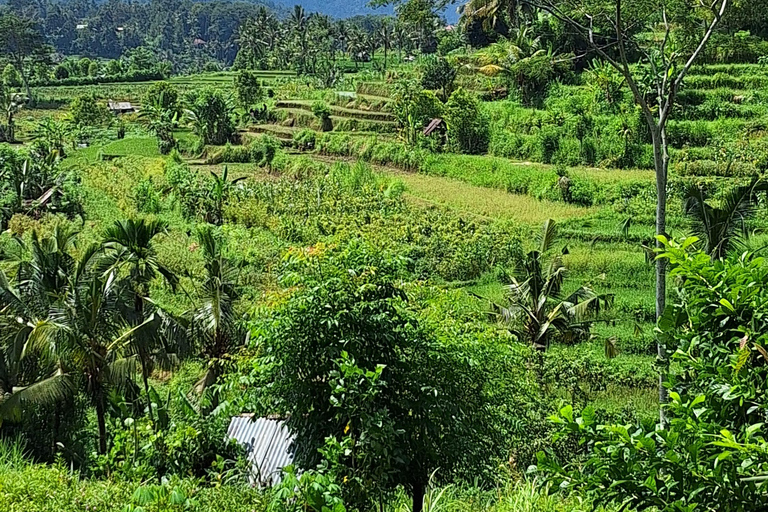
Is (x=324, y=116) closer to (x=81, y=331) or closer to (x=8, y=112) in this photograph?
(x=8, y=112)

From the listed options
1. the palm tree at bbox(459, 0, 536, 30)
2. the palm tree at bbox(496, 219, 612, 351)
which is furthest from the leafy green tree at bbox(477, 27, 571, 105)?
the palm tree at bbox(496, 219, 612, 351)

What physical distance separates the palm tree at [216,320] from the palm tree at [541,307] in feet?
11.2

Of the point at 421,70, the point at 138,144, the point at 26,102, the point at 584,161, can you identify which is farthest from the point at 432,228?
the point at 26,102

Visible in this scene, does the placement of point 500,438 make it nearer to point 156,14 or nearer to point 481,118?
point 481,118

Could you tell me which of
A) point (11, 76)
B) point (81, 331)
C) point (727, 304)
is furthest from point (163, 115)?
point (727, 304)

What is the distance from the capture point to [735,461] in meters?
1.89

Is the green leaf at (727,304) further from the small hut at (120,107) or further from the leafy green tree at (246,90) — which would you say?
the small hut at (120,107)

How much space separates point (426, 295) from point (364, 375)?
2.16 metres

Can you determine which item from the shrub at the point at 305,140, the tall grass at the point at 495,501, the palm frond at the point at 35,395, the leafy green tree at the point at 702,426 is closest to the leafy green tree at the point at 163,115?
the shrub at the point at 305,140

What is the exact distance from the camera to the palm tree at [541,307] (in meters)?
8.88

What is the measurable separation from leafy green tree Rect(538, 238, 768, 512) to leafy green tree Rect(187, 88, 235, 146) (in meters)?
26.7

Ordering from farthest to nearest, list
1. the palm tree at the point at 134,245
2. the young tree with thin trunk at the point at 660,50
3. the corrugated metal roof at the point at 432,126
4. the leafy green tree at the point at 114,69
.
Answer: the leafy green tree at the point at 114,69 < the corrugated metal roof at the point at 432,126 < the palm tree at the point at 134,245 < the young tree with thin trunk at the point at 660,50

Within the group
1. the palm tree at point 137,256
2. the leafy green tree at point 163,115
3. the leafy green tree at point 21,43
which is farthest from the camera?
the leafy green tree at point 21,43

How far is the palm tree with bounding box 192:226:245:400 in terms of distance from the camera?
8.38 m
